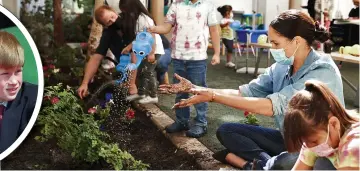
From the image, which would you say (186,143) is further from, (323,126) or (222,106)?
(323,126)

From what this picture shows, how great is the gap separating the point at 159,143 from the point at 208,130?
1.36ft

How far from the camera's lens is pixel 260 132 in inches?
104

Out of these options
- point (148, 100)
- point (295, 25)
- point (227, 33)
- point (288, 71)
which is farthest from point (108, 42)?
point (227, 33)

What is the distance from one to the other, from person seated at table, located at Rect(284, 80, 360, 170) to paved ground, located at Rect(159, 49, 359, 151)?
1.45 metres

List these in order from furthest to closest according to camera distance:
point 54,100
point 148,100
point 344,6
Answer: point 344,6
point 148,100
point 54,100

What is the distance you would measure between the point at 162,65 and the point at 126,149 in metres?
1.20

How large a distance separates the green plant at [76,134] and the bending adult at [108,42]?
0.65m

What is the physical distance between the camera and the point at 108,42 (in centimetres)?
405

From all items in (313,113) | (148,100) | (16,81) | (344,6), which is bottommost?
(148,100)

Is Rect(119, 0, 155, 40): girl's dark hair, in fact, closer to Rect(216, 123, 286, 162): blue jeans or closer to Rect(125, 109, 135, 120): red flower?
Rect(125, 109, 135, 120): red flower

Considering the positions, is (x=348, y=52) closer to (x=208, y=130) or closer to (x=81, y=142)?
(x=208, y=130)

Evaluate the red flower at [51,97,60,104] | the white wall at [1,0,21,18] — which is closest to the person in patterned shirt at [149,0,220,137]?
the red flower at [51,97,60,104]

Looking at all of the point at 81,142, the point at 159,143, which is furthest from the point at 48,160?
the point at 159,143

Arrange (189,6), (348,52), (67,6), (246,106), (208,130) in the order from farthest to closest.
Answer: (67,6) < (348,52) < (208,130) < (189,6) < (246,106)
